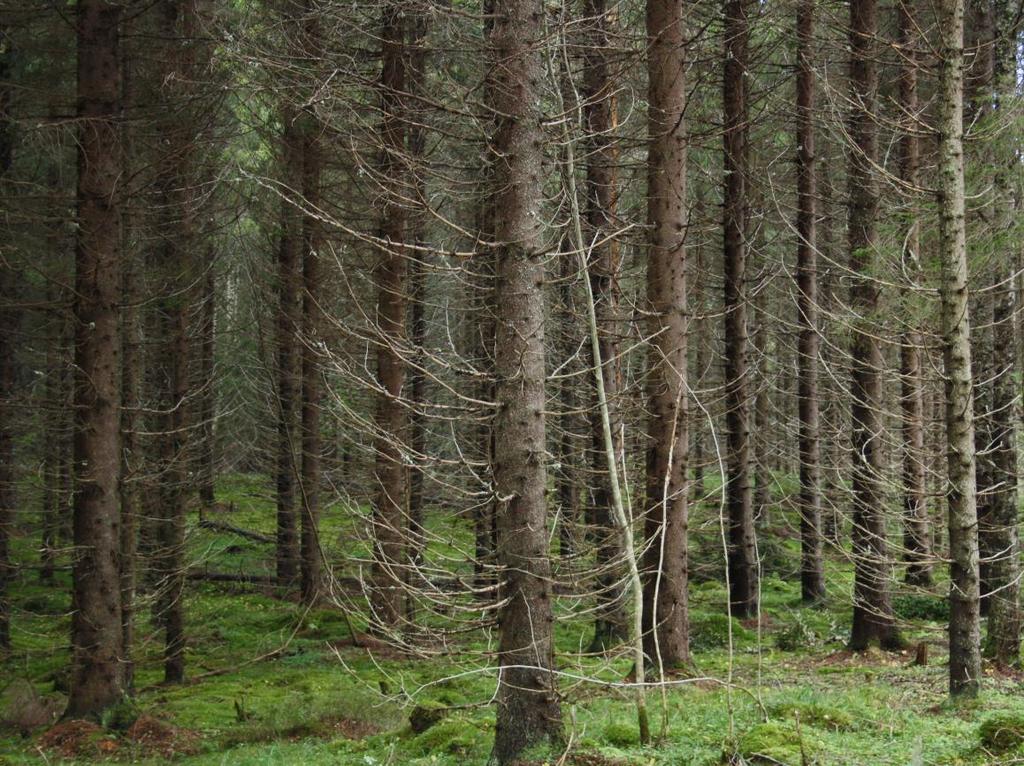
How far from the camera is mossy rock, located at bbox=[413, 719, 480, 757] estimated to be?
7.27m

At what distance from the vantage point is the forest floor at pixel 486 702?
581 cm

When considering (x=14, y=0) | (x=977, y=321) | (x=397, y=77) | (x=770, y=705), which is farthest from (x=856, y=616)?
(x=14, y=0)

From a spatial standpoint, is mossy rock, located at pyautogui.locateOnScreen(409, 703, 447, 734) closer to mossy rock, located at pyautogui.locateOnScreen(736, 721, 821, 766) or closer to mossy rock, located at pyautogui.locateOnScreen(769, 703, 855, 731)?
mossy rock, located at pyautogui.locateOnScreen(769, 703, 855, 731)

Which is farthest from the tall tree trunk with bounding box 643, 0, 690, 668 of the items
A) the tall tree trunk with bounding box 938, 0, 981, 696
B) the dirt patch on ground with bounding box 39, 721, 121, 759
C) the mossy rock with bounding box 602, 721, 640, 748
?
the dirt patch on ground with bounding box 39, 721, 121, 759

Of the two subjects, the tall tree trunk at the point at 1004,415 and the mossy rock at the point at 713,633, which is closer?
the tall tree trunk at the point at 1004,415

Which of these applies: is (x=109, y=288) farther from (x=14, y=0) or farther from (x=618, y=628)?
(x=618, y=628)

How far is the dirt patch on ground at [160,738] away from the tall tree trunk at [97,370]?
47cm

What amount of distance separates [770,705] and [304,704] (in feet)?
20.7

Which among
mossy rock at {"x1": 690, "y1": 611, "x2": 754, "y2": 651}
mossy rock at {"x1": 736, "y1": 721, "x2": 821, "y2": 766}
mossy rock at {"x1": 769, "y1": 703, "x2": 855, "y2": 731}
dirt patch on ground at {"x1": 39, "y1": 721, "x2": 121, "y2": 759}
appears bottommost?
mossy rock at {"x1": 690, "y1": 611, "x2": 754, "y2": 651}

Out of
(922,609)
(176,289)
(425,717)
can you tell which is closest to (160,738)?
(425,717)

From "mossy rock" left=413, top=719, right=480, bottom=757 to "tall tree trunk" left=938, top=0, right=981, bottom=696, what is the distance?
405cm

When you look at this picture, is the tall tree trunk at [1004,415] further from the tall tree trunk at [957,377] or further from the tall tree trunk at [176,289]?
the tall tree trunk at [176,289]

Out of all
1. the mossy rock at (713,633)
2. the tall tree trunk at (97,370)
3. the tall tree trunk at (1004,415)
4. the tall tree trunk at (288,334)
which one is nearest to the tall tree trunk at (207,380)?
the tall tree trunk at (288,334)

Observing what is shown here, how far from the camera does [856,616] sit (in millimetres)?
12695
